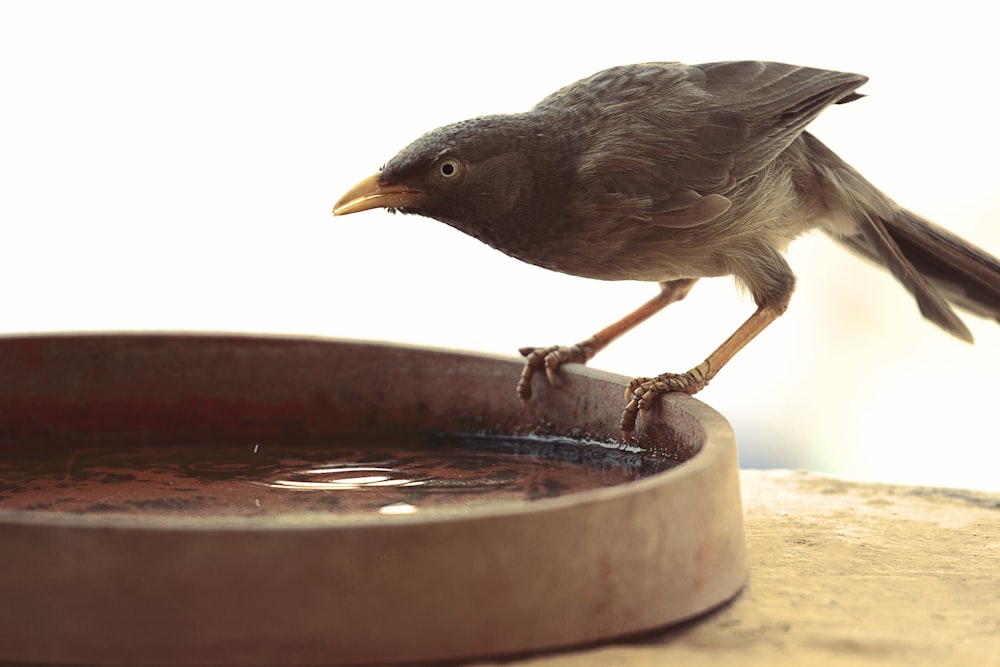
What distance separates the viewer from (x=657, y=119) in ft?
11.0

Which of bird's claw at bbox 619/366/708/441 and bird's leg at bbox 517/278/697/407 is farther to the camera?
bird's leg at bbox 517/278/697/407

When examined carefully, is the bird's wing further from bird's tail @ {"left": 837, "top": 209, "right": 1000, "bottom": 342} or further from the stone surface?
the stone surface

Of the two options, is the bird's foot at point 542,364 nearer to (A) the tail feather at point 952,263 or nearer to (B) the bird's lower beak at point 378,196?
(B) the bird's lower beak at point 378,196

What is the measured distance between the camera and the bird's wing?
3262 mm

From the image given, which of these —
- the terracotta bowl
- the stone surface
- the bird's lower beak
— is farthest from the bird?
the stone surface

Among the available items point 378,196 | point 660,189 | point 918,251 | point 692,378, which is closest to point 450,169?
point 378,196

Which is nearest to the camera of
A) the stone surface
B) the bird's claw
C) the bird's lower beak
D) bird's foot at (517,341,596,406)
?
the stone surface

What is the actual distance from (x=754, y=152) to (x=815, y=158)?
0.41 meters

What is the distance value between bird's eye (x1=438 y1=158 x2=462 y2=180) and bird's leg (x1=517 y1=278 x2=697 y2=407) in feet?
1.78

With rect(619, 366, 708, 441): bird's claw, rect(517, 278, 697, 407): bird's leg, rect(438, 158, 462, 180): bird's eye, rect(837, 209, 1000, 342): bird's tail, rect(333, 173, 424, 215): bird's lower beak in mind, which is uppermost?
rect(438, 158, 462, 180): bird's eye

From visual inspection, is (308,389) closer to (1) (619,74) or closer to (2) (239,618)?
(1) (619,74)

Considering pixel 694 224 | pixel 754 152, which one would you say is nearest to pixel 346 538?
pixel 694 224

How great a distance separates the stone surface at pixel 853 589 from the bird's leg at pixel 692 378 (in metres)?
0.39

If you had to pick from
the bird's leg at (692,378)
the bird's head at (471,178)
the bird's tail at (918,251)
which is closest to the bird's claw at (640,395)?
the bird's leg at (692,378)
